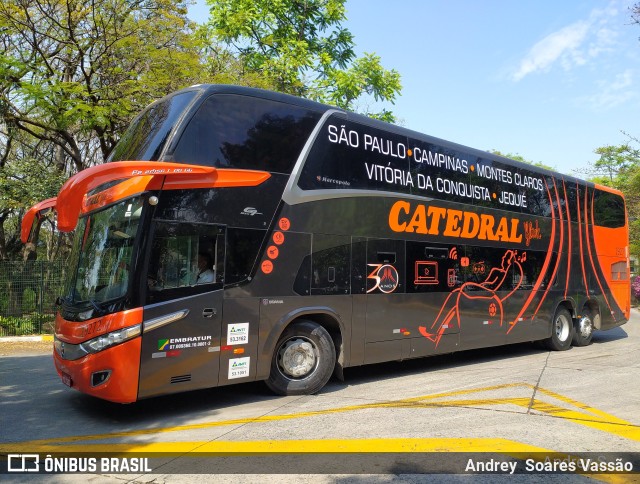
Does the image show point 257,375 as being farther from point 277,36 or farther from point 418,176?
point 277,36

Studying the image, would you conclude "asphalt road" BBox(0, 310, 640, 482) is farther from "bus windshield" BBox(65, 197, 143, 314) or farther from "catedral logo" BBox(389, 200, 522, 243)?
"catedral logo" BBox(389, 200, 522, 243)

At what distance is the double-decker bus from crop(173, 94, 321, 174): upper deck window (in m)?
0.02

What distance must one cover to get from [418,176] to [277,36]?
10838 millimetres

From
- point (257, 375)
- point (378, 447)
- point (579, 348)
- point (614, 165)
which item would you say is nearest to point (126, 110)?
point (257, 375)

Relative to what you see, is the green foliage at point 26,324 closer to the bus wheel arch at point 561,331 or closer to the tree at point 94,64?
the tree at point 94,64

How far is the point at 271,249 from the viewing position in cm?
700

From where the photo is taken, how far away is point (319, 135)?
766 cm

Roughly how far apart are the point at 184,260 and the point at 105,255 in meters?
0.91

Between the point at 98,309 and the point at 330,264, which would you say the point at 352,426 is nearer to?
the point at 330,264

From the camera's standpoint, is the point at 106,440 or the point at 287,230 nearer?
the point at 106,440

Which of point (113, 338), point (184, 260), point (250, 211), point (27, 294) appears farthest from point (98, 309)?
point (27, 294)

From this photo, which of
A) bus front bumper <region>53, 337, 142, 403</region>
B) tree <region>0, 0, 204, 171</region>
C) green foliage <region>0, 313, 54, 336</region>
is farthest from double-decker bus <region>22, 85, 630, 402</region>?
green foliage <region>0, 313, 54, 336</region>

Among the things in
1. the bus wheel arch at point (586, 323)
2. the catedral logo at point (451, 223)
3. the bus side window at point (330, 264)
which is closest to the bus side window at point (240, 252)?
the bus side window at point (330, 264)

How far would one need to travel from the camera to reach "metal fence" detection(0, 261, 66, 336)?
14641 millimetres
